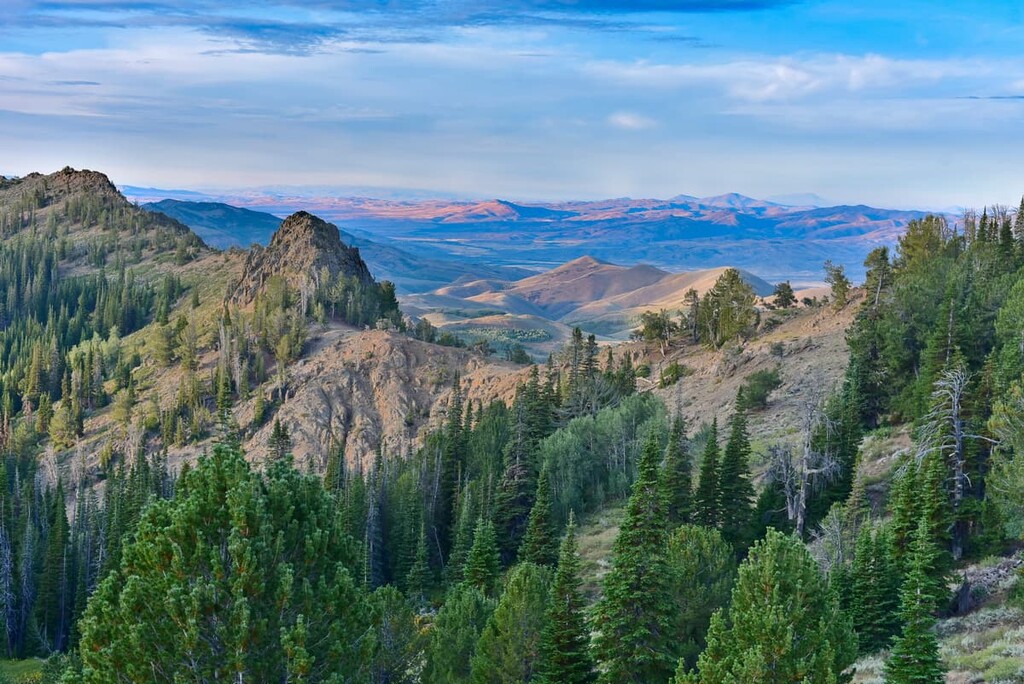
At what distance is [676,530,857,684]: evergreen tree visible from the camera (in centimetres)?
2256

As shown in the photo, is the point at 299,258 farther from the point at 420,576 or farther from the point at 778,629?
the point at 778,629

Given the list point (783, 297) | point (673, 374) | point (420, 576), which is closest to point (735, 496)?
point (420, 576)

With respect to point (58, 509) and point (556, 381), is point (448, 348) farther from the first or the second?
point (58, 509)

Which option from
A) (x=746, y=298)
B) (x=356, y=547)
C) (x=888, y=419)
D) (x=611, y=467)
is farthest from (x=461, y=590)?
(x=746, y=298)

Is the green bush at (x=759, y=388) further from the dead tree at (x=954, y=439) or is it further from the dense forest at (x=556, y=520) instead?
the dead tree at (x=954, y=439)

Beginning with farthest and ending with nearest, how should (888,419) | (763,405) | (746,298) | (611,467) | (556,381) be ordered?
1. (746,298)
2. (556,381)
3. (763,405)
4. (611,467)
5. (888,419)

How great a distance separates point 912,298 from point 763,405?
13223 mm

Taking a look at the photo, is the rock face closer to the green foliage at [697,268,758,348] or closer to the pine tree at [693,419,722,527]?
the green foliage at [697,268,758,348]

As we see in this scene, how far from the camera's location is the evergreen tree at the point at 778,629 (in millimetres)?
22562

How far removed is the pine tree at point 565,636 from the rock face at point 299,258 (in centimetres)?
8372

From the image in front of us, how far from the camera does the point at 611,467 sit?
64375 millimetres

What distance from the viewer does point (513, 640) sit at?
30.2m

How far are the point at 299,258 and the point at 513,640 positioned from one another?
88423mm

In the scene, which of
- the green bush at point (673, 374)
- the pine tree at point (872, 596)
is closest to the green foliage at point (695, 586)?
the pine tree at point (872, 596)
